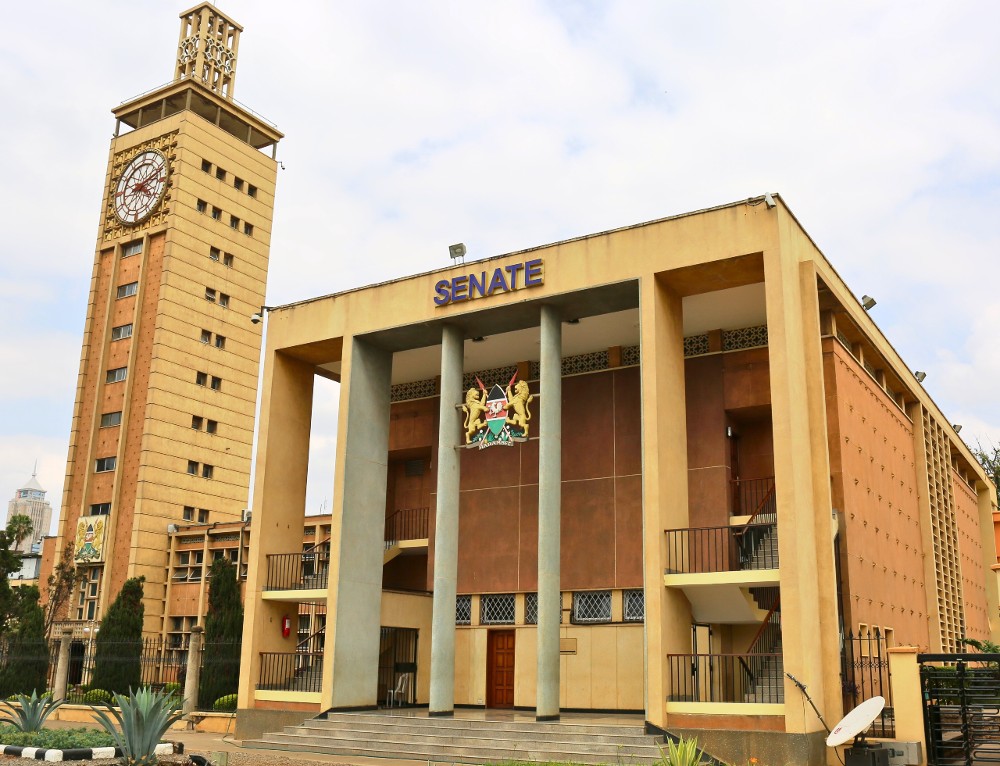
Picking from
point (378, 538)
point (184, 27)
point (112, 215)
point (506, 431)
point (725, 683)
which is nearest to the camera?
point (725, 683)

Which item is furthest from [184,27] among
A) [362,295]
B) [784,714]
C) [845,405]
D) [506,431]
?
[784,714]

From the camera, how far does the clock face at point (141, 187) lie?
45.2m

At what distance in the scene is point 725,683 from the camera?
1809cm

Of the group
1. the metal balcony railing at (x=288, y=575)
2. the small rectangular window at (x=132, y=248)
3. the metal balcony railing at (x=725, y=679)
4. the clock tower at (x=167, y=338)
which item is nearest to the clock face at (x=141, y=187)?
the clock tower at (x=167, y=338)

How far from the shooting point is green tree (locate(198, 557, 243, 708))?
28031 mm

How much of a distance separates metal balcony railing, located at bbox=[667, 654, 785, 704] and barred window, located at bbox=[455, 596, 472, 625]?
5.82 meters

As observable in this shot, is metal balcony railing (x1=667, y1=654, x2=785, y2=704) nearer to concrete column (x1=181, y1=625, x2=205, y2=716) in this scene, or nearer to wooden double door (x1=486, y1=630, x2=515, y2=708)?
wooden double door (x1=486, y1=630, x2=515, y2=708)

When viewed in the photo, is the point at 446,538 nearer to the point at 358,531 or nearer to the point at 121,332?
the point at 358,531

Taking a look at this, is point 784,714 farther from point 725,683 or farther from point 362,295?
point 362,295

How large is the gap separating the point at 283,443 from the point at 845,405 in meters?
11.5

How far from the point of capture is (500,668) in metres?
21.5

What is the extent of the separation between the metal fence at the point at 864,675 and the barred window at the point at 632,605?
4.23m

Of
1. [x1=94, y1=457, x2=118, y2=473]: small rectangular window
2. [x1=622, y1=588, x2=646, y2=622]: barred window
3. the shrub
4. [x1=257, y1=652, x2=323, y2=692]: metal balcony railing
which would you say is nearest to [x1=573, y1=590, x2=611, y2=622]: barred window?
[x1=622, y1=588, x2=646, y2=622]: barred window

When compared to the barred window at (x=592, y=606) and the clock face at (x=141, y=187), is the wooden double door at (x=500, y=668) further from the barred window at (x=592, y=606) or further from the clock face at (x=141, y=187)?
the clock face at (x=141, y=187)
